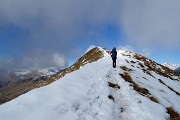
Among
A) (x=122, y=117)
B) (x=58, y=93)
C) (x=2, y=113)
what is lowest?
(x=2, y=113)

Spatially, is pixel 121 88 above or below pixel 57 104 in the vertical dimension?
above

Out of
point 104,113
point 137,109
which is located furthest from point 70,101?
point 137,109

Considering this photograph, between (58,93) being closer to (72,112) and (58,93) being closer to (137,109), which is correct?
(72,112)

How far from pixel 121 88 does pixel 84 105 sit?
9742 mm

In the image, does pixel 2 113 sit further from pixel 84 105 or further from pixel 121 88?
pixel 121 88

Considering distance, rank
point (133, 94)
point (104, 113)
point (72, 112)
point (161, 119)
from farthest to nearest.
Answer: point (133, 94), point (161, 119), point (104, 113), point (72, 112)

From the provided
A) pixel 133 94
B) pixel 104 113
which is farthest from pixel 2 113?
pixel 133 94

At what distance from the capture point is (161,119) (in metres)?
18.0

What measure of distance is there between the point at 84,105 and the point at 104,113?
1.81m

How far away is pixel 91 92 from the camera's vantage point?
21.6 metres

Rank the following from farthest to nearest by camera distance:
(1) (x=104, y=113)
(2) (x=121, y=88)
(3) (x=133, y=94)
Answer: (2) (x=121, y=88)
(3) (x=133, y=94)
(1) (x=104, y=113)

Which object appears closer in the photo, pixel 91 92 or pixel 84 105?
pixel 84 105

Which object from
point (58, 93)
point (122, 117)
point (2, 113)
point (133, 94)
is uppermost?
point (133, 94)

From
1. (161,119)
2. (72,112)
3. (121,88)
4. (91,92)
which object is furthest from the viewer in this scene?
(121,88)
